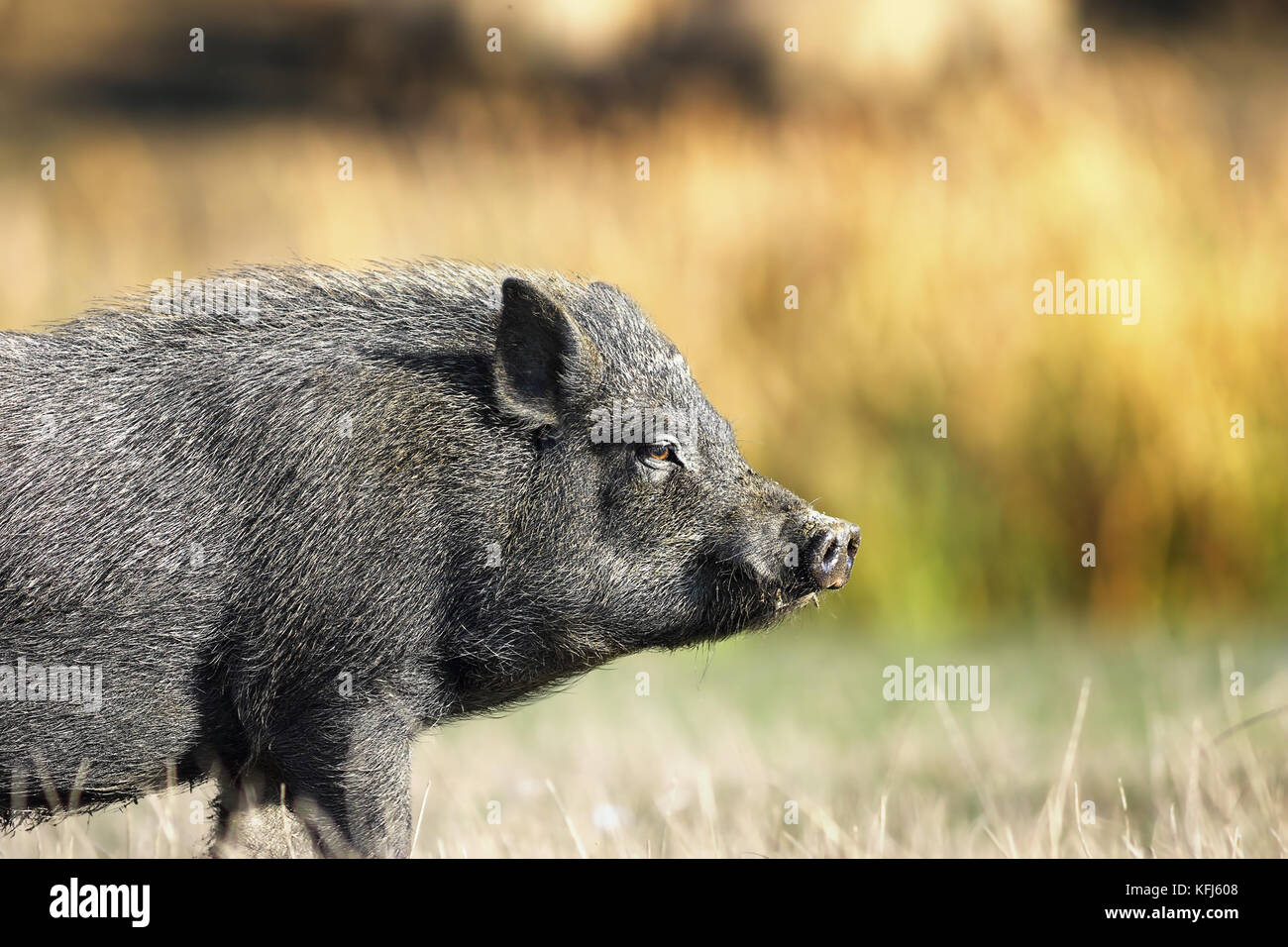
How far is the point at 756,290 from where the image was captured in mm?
12750

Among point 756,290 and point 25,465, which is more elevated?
point 756,290

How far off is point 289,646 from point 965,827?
3.74 m

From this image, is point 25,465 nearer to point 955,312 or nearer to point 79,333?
point 79,333

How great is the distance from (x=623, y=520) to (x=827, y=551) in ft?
2.22

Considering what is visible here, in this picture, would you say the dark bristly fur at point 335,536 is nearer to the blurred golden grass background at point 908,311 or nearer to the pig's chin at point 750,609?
the pig's chin at point 750,609

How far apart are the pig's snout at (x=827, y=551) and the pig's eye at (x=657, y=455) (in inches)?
21.5

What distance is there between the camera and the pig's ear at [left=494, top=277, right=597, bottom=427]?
15.6 feet

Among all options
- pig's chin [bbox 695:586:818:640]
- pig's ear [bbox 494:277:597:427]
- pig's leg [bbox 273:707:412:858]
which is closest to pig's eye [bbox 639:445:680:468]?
pig's ear [bbox 494:277:597:427]

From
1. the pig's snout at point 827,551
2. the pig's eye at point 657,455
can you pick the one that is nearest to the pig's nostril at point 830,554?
the pig's snout at point 827,551

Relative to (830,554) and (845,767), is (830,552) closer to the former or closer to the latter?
(830,554)

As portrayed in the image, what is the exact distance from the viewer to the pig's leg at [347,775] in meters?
4.45

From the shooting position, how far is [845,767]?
916cm

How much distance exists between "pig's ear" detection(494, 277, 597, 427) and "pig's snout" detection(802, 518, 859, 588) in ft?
2.98

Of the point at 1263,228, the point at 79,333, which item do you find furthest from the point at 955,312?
the point at 79,333
